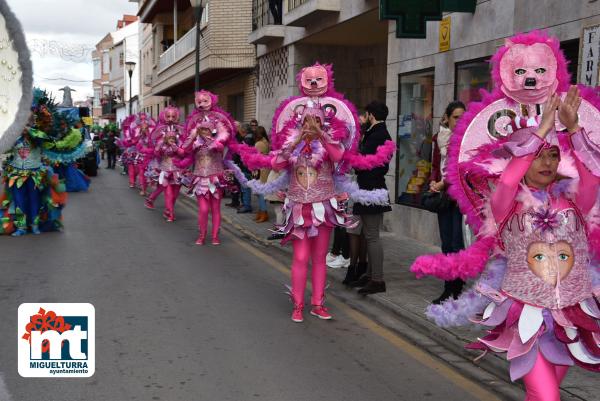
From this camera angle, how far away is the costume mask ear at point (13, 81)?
1.29m

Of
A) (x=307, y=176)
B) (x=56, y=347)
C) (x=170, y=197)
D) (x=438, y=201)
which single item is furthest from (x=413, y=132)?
(x=56, y=347)

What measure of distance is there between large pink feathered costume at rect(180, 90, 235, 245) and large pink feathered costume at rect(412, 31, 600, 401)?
7.20m

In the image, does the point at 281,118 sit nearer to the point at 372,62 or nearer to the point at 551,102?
the point at 551,102

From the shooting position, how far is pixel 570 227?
338cm

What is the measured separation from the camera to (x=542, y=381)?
3291mm

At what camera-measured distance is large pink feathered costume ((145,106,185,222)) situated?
13672mm

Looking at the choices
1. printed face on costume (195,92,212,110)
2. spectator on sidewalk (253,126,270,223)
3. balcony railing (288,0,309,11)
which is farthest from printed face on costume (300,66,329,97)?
balcony railing (288,0,309,11)

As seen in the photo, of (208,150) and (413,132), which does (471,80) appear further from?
(208,150)

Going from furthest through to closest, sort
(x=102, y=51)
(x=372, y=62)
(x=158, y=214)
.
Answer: (x=102, y=51) < (x=372, y=62) < (x=158, y=214)

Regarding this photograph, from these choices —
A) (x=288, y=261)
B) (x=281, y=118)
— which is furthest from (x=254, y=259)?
(x=281, y=118)

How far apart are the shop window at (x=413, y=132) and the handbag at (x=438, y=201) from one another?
173 inches

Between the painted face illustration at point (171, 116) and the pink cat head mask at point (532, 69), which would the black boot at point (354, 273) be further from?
the painted face illustration at point (171, 116)

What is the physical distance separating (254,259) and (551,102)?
6798mm

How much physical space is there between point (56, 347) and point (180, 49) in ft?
Result: 82.1
